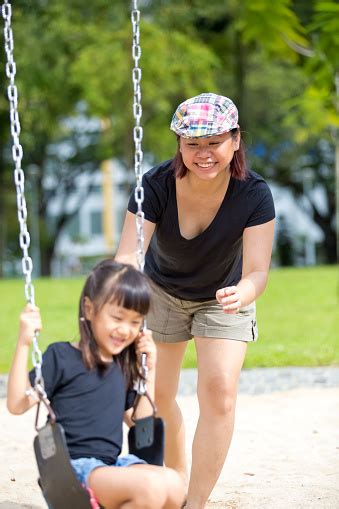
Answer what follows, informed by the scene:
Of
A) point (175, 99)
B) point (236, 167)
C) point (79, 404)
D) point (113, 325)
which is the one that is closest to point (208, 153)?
point (236, 167)

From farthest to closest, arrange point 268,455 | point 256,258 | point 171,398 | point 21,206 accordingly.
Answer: point 268,455
point 171,398
point 256,258
point 21,206

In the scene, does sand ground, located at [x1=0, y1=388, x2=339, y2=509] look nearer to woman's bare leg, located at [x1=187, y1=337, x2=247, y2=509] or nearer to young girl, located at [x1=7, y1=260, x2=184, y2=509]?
woman's bare leg, located at [x1=187, y1=337, x2=247, y2=509]

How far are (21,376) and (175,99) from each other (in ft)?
84.7

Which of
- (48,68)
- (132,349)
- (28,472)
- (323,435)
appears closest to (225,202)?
(132,349)

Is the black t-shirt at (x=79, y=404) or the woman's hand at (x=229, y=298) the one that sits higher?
the woman's hand at (x=229, y=298)

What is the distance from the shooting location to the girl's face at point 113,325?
3242 mm

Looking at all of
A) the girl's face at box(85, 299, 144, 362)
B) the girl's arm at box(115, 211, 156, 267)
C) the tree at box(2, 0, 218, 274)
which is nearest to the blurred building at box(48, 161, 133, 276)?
the tree at box(2, 0, 218, 274)

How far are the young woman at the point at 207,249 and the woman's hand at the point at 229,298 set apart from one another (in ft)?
0.61

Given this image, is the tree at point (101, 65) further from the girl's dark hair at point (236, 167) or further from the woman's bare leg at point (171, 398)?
the girl's dark hair at point (236, 167)

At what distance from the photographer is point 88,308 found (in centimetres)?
331

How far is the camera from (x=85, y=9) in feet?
86.8

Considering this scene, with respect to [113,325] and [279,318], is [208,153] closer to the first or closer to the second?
[113,325]

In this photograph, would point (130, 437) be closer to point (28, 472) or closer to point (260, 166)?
point (28, 472)

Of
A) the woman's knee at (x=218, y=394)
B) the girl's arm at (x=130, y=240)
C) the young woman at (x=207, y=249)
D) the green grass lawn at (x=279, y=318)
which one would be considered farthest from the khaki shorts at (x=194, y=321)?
the green grass lawn at (x=279, y=318)
